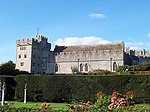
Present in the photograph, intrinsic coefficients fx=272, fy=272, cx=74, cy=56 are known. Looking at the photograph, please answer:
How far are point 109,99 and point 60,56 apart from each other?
5057 centimetres

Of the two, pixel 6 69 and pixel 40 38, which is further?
pixel 40 38

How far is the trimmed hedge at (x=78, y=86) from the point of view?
1864cm

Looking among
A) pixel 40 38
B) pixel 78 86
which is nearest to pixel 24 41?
pixel 40 38

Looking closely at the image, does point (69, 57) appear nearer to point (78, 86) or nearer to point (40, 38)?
point (40, 38)

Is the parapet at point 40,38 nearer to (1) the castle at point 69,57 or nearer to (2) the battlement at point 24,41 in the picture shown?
(1) the castle at point 69,57

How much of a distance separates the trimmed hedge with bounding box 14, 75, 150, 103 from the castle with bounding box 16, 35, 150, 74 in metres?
35.9

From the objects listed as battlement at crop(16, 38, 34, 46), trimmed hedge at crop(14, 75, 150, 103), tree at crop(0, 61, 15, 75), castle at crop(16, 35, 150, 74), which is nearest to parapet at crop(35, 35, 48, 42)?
castle at crop(16, 35, 150, 74)

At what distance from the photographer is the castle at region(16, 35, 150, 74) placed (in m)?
56.0

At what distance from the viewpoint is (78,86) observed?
65.5ft

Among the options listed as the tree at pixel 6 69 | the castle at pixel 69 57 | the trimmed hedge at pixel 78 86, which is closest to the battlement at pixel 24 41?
the castle at pixel 69 57

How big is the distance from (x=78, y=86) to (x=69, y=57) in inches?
1548

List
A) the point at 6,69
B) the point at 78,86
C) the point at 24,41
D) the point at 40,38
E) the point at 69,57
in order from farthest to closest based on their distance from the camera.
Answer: the point at 40,38 < the point at 24,41 < the point at 69,57 < the point at 6,69 < the point at 78,86

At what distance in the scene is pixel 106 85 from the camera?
19375mm

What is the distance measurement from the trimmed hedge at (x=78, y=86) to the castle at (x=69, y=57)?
35.9 m
